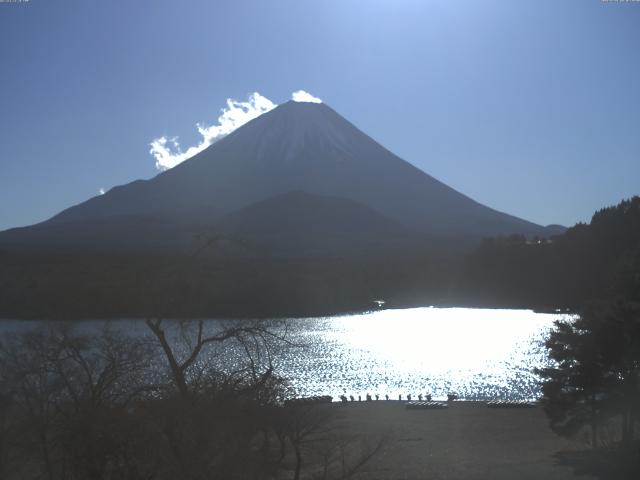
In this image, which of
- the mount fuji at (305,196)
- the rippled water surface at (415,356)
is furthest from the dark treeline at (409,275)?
the mount fuji at (305,196)

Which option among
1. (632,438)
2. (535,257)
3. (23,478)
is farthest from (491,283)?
(23,478)

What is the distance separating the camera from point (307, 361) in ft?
83.6

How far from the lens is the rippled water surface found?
68.8 ft

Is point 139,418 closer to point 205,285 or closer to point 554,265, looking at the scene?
point 205,285

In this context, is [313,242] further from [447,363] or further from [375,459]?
[375,459]

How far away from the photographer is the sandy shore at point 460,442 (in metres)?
10.0

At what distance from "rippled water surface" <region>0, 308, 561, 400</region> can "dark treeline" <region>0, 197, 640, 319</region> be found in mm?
2260

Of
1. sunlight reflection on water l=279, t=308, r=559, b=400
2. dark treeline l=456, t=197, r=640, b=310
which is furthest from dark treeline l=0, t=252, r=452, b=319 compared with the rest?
dark treeline l=456, t=197, r=640, b=310

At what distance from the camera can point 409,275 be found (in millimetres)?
58219

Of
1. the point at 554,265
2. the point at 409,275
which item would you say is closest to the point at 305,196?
the point at 409,275

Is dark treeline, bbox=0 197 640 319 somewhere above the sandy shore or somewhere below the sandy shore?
above

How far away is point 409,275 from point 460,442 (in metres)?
45.4

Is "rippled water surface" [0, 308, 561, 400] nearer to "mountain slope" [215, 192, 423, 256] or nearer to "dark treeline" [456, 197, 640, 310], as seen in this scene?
"dark treeline" [456, 197, 640, 310]

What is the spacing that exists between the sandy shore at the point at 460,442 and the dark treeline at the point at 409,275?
5.32 meters
